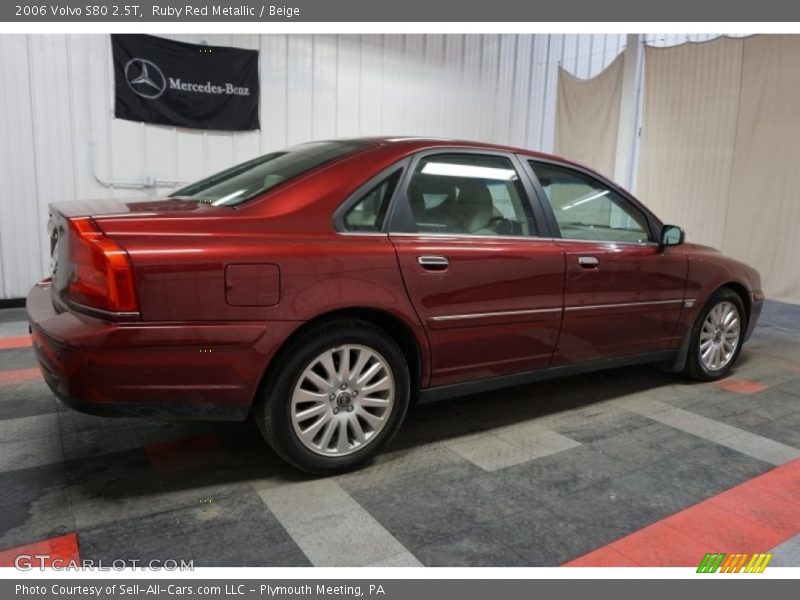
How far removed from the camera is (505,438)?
307cm

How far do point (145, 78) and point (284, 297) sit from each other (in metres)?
4.73

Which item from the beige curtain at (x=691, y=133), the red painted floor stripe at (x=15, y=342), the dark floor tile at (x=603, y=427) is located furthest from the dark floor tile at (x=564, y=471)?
the beige curtain at (x=691, y=133)

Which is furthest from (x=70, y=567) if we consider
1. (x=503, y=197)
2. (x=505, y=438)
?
(x=503, y=197)

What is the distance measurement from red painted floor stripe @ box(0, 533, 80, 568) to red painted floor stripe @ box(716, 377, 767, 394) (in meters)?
3.85

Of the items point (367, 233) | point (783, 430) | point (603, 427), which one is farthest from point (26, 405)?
point (783, 430)

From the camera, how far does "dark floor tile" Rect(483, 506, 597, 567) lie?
6.81 feet

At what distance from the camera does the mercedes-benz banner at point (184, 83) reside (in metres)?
5.86

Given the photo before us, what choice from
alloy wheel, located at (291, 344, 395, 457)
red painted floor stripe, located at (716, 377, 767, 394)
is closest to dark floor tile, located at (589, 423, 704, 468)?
red painted floor stripe, located at (716, 377, 767, 394)

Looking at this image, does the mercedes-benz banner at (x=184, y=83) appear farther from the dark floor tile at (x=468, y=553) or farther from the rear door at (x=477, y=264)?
the dark floor tile at (x=468, y=553)

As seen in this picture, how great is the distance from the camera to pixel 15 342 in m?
4.54

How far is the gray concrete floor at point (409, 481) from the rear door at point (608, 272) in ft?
1.42

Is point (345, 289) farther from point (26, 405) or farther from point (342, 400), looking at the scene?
point (26, 405)

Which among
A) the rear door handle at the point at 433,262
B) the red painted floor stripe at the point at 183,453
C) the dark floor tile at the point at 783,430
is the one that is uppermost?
the rear door handle at the point at 433,262

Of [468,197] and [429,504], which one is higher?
[468,197]
